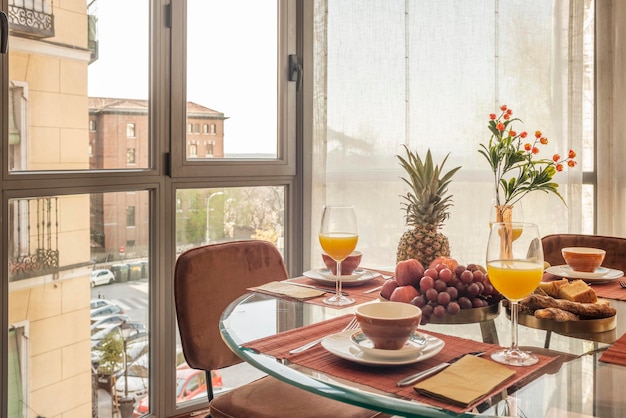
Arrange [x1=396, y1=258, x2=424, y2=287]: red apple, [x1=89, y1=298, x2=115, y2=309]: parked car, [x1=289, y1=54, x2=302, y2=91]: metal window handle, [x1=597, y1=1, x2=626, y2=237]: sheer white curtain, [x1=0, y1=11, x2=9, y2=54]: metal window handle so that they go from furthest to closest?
[x1=597, y1=1, x2=626, y2=237]: sheer white curtain → [x1=289, y1=54, x2=302, y2=91]: metal window handle → [x1=89, y1=298, x2=115, y2=309]: parked car → [x1=0, y1=11, x2=9, y2=54]: metal window handle → [x1=396, y1=258, x2=424, y2=287]: red apple

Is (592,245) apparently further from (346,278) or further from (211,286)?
(211,286)

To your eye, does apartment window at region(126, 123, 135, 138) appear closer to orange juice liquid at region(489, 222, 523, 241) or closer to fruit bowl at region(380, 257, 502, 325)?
fruit bowl at region(380, 257, 502, 325)

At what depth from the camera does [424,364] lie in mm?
1040

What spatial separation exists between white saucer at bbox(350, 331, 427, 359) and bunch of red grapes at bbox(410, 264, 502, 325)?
0.18m

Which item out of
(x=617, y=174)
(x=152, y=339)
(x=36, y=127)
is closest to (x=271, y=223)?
(x=152, y=339)

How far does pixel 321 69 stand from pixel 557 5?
145cm

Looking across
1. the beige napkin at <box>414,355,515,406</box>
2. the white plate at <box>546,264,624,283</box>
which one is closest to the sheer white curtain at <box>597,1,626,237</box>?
the white plate at <box>546,264,624,283</box>

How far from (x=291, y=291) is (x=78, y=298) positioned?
3.75 feet

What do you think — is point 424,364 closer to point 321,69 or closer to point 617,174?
point 321,69

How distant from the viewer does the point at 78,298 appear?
2.38 metres

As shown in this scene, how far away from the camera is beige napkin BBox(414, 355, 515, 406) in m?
0.90

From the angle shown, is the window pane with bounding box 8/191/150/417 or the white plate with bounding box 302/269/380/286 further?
the window pane with bounding box 8/191/150/417

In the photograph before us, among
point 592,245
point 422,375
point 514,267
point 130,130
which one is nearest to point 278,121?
point 130,130

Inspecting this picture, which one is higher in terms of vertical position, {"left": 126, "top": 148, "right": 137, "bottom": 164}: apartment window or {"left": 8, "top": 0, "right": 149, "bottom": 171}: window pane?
{"left": 8, "top": 0, "right": 149, "bottom": 171}: window pane
